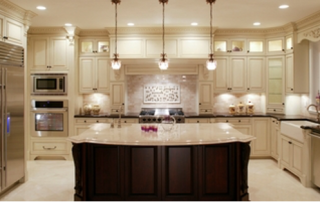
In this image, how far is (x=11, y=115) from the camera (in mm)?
3990

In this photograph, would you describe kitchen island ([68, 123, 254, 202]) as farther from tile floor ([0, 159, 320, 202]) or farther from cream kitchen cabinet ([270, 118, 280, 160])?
cream kitchen cabinet ([270, 118, 280, 160])

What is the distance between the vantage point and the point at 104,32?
19.6ft

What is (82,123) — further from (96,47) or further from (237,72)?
(237,72)

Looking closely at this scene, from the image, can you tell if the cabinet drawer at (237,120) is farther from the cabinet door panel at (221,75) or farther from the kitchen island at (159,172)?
the kitchen island at (159,172)

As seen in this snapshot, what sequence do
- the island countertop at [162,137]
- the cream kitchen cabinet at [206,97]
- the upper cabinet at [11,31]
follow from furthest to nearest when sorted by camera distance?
the cream kitchen cabinet at [206,97], the upper cabinet at [11,31], the island countertop at [162,137]

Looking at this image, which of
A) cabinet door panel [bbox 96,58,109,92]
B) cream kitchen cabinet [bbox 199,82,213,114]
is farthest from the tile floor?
cabinet door panel [bbox 96,58,109,92]

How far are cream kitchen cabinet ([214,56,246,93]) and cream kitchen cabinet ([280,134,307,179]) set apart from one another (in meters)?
1.50

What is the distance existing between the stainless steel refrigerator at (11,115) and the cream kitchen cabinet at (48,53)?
4.80 feet

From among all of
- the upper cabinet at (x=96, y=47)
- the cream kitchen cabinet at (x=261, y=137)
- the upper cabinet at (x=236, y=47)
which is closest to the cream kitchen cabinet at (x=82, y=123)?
the upper cabinet at (x=96, y=47)

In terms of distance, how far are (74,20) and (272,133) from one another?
14.7 feet

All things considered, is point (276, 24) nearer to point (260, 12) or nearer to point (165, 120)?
point (260, 12)

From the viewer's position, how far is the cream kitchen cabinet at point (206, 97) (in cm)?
587

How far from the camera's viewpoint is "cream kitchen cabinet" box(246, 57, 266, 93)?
5945 millimetres

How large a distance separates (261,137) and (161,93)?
235cm
